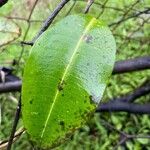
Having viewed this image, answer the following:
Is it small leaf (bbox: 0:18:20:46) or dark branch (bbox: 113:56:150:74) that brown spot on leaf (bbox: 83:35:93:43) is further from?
dark branch (bbox: 113:56:150:74)

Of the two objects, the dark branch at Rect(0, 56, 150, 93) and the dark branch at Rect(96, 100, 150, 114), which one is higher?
the dark branch at Rect(0, 56, 150, 93)

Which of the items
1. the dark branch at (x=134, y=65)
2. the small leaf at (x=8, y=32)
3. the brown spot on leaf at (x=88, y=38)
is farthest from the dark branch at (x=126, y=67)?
the brown spot on leaf at (x=88, y=38)

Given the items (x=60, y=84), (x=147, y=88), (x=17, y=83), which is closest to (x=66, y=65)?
(x=60, y=84)

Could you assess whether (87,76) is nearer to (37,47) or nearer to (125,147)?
(37,47)

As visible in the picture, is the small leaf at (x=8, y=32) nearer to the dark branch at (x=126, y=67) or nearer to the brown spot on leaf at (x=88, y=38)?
the brown spot on leaf at (x=88, y=38)

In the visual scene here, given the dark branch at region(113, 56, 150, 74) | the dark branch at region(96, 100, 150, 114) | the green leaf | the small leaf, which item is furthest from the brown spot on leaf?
the dark branch at region(96, 100, 150, 114)
